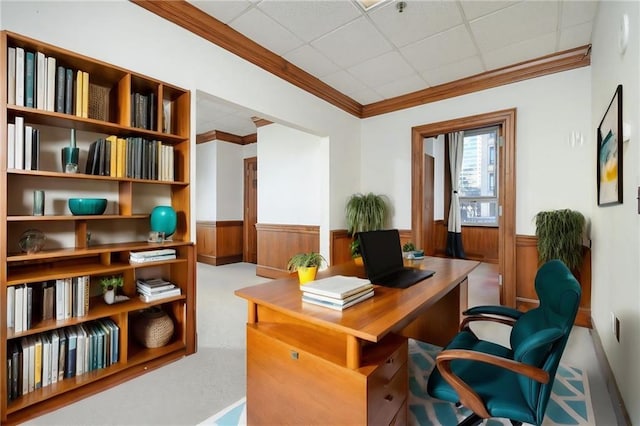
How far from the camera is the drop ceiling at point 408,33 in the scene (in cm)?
243

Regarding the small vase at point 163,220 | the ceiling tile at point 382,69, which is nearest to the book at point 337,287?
the small vase at point 163,220

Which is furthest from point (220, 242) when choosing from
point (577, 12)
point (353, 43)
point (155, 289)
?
point (577, 12)

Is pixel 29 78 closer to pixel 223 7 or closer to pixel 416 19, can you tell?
pixel 223 7

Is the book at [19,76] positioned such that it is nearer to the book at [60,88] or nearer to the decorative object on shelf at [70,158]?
the book at [60,88]

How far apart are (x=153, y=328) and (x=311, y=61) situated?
3.09m

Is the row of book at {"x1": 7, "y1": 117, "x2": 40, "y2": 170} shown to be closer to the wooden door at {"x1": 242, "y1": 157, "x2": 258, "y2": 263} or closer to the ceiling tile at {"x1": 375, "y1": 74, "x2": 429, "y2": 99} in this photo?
the ceiling tile at {"x1": 375, "y1": 74, "x2": 429, "y2": 99}

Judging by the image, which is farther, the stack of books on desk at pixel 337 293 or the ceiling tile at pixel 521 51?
the ceiling tile at pixel 521 51

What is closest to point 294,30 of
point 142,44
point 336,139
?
point 142,44

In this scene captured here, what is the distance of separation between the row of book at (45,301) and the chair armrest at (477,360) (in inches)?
85.3

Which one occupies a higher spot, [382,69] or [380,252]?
[382,69]

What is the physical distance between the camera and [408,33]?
9.12 ft

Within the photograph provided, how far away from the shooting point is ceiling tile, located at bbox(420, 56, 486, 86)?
3.34 m

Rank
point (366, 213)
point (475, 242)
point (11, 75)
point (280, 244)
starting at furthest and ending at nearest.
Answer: point (475, 242)
point (280, 244)
point (366, 213)
point (11, 75)

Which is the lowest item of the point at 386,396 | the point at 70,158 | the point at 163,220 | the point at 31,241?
the point at 386,396
